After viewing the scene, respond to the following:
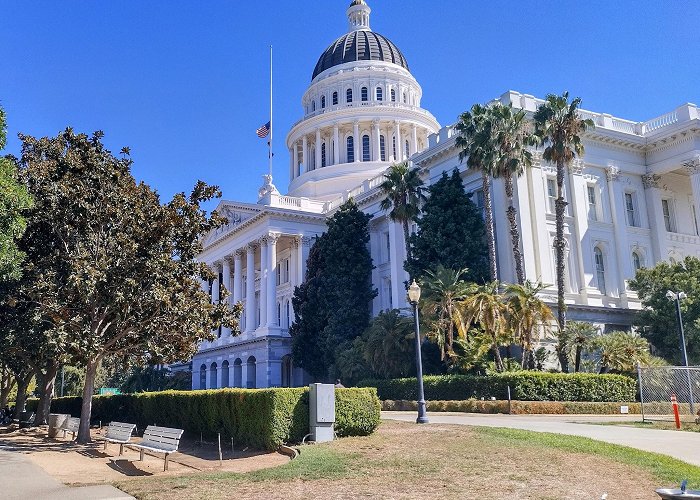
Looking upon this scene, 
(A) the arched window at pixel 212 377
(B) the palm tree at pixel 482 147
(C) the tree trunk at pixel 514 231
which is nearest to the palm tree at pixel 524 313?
(C) the tree trunk at pixel 514 231

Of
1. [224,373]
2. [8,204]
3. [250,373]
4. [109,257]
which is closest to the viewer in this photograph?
[8,204]

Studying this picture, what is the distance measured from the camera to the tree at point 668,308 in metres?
35.3

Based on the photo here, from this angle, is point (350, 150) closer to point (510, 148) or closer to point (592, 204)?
point (592, 204)

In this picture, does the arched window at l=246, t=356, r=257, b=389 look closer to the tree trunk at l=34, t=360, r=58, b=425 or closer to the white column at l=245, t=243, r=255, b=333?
the white column at l=245, t=243, r=255, b=333

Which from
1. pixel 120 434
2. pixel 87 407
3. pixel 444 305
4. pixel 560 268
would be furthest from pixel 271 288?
pixel 120 434

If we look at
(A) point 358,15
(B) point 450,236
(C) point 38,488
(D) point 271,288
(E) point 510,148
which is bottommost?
(C) point 38,488

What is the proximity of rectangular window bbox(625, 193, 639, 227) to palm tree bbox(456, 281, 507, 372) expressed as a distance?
17.4 m

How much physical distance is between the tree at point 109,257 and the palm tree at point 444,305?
1308cm

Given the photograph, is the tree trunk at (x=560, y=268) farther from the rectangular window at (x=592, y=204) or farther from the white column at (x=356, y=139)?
the white column at (x=356, y=139)

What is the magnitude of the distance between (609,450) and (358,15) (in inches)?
3250

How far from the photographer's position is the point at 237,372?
6262 centimetres

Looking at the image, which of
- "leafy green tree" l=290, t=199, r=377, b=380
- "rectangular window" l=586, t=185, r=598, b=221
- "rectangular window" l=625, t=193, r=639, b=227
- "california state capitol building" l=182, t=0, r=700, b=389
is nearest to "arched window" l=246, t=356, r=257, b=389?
"california state capitol building" l=182, t=0, r=700, b=389

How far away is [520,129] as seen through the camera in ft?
121

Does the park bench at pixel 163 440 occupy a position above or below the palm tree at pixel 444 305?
below
